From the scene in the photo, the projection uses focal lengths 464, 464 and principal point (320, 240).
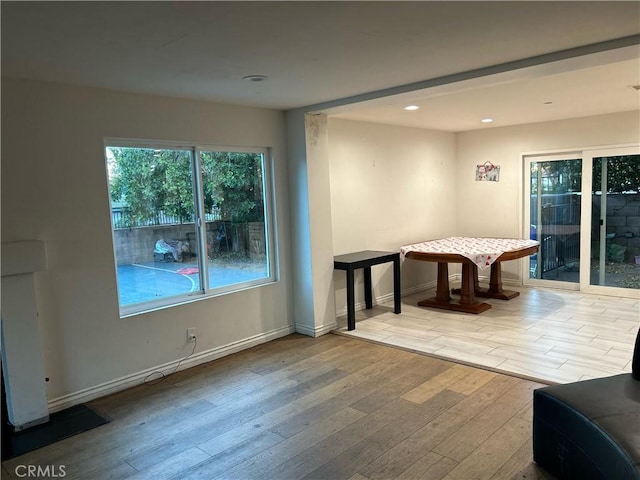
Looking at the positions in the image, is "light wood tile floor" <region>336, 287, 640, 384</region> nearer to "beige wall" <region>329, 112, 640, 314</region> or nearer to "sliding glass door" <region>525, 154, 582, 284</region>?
"sliding glass door" <region>525, 154, 582, 284</region>

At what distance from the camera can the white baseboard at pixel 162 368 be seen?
3.24 m

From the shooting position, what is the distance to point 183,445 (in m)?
2.71

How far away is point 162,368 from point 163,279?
2.38ft

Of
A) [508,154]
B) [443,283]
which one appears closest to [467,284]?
[443,283]

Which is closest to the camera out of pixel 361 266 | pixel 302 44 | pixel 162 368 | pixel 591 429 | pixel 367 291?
pixel 591 429

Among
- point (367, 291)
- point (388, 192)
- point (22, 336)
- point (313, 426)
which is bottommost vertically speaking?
point (313, 426)

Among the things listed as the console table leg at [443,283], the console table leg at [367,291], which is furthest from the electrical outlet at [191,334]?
the console table leg at [443,283]

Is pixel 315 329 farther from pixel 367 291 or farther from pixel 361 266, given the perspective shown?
pixel 367 291

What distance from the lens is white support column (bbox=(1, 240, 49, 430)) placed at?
287 centimetres

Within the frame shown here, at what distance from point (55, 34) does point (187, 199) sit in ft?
6.29

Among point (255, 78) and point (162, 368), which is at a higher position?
point (255, 78)

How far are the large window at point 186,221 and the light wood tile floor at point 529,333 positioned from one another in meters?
1.35

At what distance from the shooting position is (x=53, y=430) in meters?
2.93

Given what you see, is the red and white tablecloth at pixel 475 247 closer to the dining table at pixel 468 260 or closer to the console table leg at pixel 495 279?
the dining table at pixel 468 260
